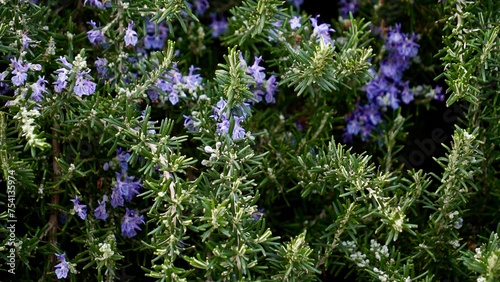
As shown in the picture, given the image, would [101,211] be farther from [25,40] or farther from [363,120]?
[363,120]

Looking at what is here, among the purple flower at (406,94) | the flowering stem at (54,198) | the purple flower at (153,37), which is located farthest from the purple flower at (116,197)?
the purple flower at (406,94)

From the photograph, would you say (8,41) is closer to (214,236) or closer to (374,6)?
(214,236)

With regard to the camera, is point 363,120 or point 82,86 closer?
point 82,86

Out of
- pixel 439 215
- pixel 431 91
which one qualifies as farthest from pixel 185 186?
pixel 431 91

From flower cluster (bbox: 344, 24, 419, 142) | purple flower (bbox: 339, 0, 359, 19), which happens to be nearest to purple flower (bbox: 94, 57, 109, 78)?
flower cluster (bbox: 344, 24, 419, 142)

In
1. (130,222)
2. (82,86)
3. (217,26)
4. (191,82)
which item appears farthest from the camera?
(217,26)

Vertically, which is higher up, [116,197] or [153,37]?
[153,37]

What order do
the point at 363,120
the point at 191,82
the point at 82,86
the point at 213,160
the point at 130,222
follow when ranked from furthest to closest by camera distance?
the point at 363,120 < the point at 191,82 < the point at 130,222 < the point at 82,86 < the point at 213,160

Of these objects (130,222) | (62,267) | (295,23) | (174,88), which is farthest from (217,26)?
(62,267)
